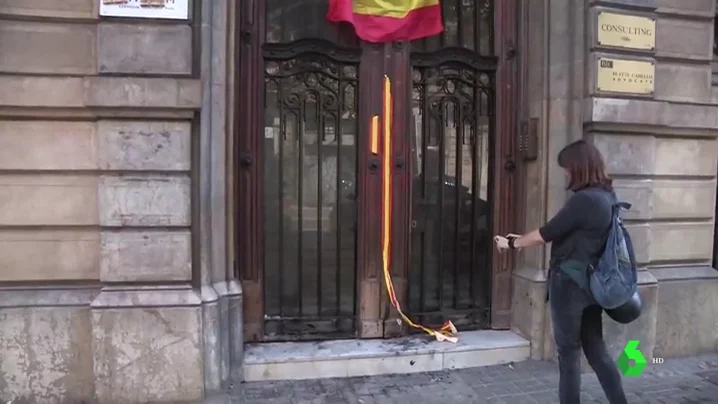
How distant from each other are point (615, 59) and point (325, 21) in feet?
8.33

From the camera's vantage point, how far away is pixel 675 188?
19.5 ft

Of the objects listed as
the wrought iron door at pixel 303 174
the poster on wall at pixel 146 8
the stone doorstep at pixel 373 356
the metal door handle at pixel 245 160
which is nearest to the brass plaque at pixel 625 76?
the wrought iron door at pixel 303 174

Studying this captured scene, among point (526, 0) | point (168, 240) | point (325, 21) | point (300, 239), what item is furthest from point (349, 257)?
point (526, 0)

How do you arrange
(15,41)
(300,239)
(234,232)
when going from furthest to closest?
(300,239) → (234,232) → (15,41)

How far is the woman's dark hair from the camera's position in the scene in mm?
3889

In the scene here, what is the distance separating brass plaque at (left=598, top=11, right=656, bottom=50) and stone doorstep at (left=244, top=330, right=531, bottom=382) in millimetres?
2756

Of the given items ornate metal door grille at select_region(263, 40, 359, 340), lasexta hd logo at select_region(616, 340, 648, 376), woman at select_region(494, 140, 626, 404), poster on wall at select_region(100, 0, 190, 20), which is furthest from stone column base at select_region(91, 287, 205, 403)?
lasexta hd logo at select_region(616, 340, 648, 376)

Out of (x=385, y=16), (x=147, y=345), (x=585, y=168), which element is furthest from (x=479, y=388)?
(x=385, y=16)

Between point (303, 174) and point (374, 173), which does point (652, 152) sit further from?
point (303, 174)

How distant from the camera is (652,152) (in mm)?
5648

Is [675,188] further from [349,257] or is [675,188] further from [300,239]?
[300,239]

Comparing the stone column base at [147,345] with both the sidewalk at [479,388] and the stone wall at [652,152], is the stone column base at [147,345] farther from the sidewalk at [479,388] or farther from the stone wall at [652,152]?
the stone wall at [652,152]

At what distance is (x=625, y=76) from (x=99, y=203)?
4431mm

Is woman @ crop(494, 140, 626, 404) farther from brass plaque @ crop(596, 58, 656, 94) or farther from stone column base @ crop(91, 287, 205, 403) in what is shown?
stone column base @ crop(91, 287, 205, 403)
